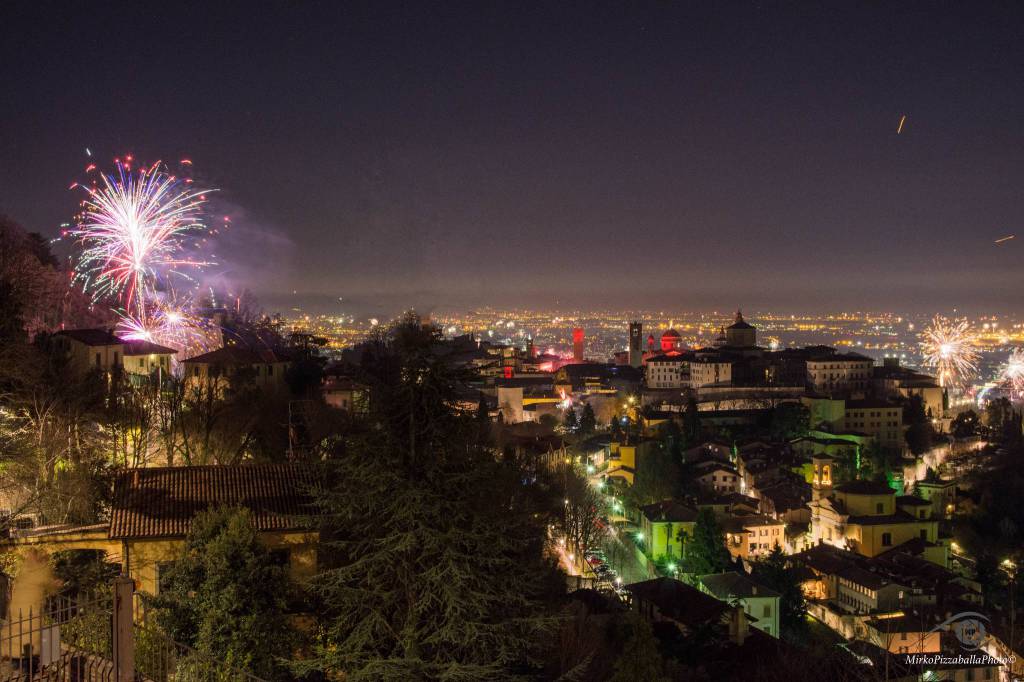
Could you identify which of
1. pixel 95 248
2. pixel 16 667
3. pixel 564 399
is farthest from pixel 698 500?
pixel 16 667

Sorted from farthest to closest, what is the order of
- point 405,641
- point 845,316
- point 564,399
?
point 845,316 < point 564,399 < point 405,641

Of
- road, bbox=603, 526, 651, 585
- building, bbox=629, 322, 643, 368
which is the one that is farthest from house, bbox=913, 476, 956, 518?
building, bbox=629, 322, 643, 368

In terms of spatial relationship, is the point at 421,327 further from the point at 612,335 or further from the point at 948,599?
the point at 612,335

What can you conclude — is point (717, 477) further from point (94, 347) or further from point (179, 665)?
point (179, 665)

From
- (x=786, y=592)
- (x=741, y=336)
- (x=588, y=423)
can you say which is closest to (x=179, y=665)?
(x=786, y=592)

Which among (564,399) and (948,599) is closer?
(948,599)

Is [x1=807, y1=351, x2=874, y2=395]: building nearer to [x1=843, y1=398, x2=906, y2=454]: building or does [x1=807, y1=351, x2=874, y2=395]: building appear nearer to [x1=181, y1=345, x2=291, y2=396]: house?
[x1=843, y1=398, x2=906, y2=454]: building

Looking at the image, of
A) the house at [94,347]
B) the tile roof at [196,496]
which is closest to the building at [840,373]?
the house at [94,347]
